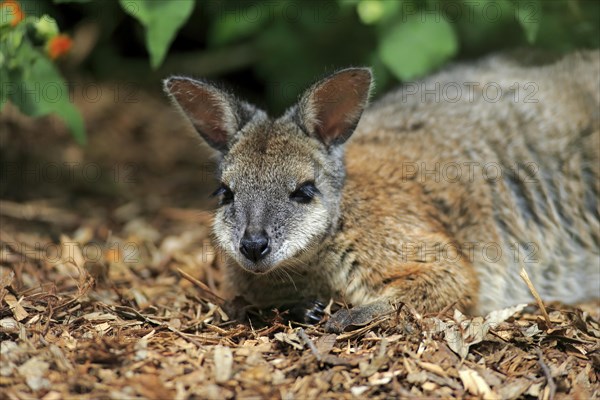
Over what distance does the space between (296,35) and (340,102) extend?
2804 mm

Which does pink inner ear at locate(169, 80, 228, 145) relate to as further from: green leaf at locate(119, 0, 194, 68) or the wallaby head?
green leaf at locate(119, 0, 194, 68)

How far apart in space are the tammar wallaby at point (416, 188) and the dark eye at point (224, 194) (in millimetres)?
14

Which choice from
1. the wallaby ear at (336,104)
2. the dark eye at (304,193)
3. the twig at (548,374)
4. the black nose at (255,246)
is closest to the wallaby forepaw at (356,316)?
the black nose at (255,246)

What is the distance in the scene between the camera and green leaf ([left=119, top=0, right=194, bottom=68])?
5965mm

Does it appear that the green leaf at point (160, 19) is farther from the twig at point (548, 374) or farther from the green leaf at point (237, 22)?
the twig at point (548, 374)

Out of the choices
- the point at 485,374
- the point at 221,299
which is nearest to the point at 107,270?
the point at 221,299

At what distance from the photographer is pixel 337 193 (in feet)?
18.6

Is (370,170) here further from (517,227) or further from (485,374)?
(485,374)

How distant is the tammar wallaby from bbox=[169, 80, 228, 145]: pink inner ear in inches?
0.5

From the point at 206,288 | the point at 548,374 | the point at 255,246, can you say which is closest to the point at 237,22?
the point at 206,288

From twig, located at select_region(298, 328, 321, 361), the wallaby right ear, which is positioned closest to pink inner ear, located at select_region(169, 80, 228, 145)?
the wallaby right ear

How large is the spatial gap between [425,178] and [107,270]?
2.85 metres

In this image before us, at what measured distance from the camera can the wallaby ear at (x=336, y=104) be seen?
18.0 feet

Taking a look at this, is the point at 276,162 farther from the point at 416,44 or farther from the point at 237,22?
the point at 237,22
